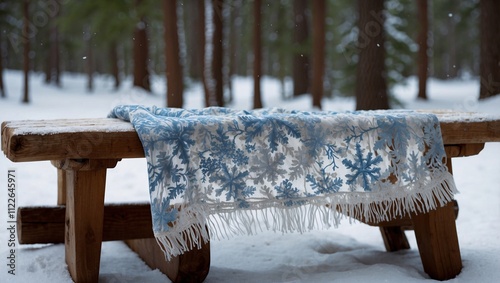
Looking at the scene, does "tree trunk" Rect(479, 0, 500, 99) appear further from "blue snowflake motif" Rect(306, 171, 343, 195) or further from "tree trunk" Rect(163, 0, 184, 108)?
"blue snowflake motif" Rect(306, 171, 343, 195)

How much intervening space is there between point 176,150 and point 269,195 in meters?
0.53

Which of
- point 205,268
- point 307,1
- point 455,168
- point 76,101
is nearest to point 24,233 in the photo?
point 205,268

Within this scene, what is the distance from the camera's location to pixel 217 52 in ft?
37.0

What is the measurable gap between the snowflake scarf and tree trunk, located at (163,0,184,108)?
→ 24.1ft

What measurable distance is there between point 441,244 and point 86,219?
2.06 meters

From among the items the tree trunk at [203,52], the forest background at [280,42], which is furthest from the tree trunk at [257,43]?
the tree trunk at [203,52]

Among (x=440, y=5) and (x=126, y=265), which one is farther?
(x=440, y=5)

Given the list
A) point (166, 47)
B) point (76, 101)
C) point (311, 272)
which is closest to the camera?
point (311, 272)

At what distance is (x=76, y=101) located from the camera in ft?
49.3

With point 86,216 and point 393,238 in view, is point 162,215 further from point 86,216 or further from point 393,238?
point 393,238

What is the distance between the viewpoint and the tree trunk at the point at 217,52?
11.0m

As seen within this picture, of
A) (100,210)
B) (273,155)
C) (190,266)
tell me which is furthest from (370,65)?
(100,210)

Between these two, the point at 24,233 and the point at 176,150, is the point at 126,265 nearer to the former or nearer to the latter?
the point at 24,233

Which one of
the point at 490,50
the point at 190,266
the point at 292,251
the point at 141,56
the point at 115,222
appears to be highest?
the point at 141,56
